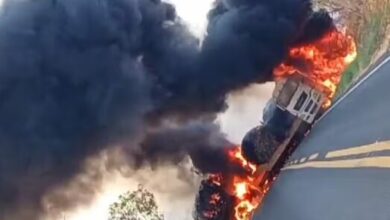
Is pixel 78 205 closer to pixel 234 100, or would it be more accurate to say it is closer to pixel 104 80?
pixel 104 80

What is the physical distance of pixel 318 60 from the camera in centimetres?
1745

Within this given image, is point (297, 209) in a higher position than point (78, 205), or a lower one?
lower

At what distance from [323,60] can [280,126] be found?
212 centimetres

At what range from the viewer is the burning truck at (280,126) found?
16.1m

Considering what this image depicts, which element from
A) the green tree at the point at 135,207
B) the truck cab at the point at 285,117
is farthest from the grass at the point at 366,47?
the green tree at the point at 135,207

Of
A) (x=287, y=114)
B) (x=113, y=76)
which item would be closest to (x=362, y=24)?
(x=287, y=114)

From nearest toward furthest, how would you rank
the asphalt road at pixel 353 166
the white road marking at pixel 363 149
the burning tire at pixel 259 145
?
the asphalt road at pixel 353 166 → the white road marking at pixel 363 149 → the burning tire at pixel 259 145

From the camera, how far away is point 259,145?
1684 centimetres

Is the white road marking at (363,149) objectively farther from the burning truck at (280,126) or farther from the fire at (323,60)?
the fire at (323,60)

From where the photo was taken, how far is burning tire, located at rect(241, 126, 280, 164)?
16.5 meters

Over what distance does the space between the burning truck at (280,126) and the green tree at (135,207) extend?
17.2 feet

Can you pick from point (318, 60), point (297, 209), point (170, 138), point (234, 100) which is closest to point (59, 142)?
point (170, 138)

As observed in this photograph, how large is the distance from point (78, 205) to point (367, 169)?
12440 mm

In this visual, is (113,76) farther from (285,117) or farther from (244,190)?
(285,117)
